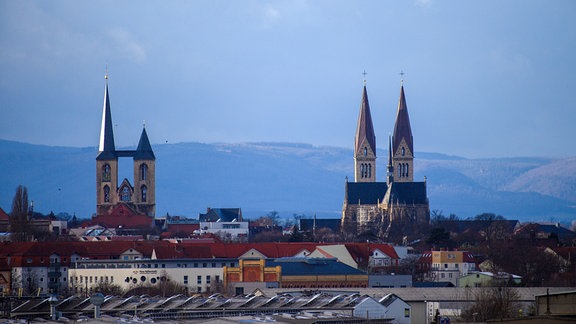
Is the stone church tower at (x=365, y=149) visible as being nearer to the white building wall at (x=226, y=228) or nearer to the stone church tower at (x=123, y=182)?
the white building wall at (x=226, y=228)

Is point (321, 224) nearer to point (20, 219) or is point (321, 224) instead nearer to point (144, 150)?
point (144, 150)

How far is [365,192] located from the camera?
588 feet

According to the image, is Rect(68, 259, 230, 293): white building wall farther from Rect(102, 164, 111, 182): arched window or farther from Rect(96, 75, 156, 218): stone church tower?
Rect(102, 164, 111, 182): arched window

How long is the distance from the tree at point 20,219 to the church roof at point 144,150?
3225 centimetres

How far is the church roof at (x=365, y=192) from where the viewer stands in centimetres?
17812

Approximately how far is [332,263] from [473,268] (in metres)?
10.3

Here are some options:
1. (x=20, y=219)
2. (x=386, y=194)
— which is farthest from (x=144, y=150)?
(x=20, y=219)

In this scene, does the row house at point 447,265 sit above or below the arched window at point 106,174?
below

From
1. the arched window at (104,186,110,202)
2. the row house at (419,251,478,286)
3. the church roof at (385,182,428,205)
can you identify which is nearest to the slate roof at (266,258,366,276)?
the row house at (419,251,478,286)

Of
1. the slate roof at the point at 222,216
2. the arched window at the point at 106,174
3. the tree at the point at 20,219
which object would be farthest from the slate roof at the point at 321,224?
the tree at the point at 20,219

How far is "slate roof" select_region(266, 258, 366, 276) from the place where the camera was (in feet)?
288

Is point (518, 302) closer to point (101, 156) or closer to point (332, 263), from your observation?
point (332, 263)

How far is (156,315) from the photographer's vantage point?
57562mm

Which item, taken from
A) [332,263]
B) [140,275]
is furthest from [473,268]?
[140,275]
